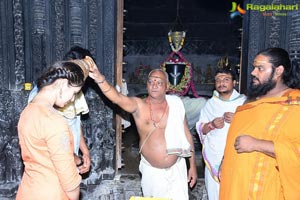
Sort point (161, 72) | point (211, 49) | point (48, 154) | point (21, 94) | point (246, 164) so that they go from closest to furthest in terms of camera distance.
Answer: point (48, 154)
point (246, 164)
point (161, 72)
point (21, 94)
point (211, 49)

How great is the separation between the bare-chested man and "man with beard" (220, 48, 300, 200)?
767mm

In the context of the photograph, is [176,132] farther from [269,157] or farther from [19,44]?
[19,44]

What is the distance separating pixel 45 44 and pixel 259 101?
257 centimetres

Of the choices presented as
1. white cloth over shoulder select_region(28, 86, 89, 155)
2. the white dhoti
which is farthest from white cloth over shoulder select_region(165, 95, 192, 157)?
white cloth over shoulder select_region(28, 86, 89, 155)

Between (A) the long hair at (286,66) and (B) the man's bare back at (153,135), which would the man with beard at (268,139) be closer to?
(A) the long hair at (286,66)

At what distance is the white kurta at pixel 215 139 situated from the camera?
3164mm

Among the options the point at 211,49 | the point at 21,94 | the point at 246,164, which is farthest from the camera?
the point at 211,49

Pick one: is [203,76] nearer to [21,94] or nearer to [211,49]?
[211,49]

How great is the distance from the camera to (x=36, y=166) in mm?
1792

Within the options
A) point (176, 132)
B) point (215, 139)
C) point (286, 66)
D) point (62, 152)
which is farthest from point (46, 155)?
point (215, 139)

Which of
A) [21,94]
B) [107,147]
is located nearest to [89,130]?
[107,147]

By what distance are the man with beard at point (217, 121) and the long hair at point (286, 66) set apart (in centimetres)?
84

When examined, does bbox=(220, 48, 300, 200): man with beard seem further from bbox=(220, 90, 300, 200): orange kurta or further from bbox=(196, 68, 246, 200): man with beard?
bbox=(196, 68, 246, 200): man with beard

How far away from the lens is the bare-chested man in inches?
120
